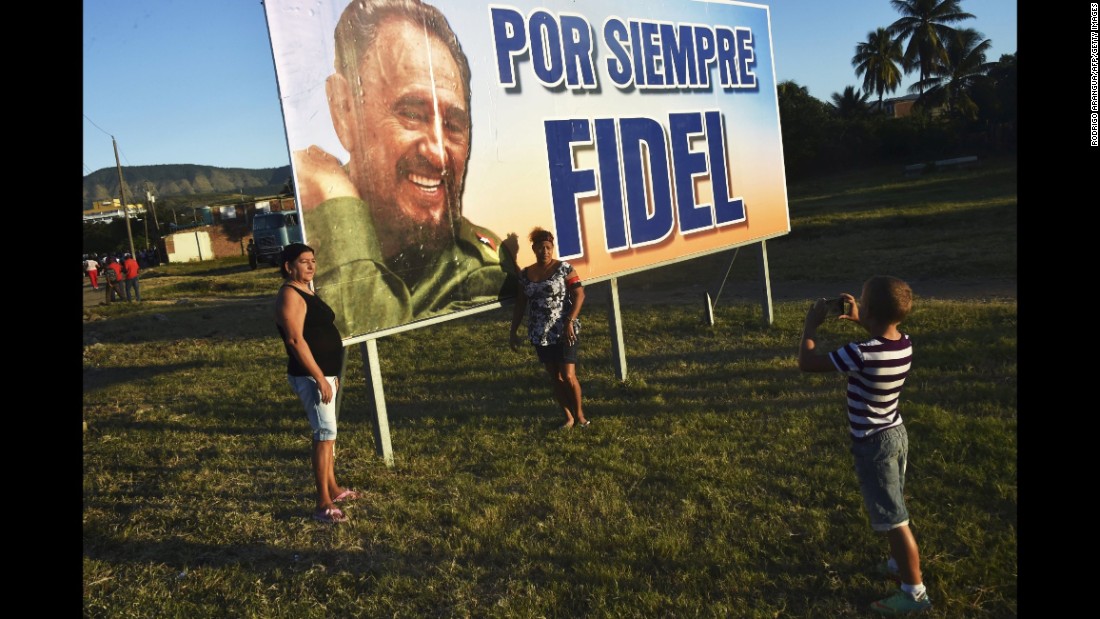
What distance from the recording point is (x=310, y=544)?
17.4 feet

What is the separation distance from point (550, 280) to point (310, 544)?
3.25 metres

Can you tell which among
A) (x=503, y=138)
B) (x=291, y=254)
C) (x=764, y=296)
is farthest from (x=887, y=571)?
(x=764, y=296)

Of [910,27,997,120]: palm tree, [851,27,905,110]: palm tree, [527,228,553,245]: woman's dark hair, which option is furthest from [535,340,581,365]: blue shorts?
[851,27,905,110]: palm tree

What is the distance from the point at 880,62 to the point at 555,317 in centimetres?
5856

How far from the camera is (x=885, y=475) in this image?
3.79m

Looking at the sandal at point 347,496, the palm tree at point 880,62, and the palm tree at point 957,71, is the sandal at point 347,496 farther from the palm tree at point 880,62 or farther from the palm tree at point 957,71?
the palm tree at point 880,62

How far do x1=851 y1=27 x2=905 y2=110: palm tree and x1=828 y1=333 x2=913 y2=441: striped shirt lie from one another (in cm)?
5967

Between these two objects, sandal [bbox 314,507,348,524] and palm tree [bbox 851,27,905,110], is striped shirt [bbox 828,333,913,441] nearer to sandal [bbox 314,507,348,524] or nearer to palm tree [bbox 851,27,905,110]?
sandal [bbox 314,507,348,524]

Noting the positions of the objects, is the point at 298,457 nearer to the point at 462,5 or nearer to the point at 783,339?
the point at 462,5

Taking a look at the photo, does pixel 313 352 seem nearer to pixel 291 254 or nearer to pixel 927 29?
pixel 291 254

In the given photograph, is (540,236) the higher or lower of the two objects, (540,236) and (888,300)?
the higher

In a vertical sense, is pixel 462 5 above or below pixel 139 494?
above

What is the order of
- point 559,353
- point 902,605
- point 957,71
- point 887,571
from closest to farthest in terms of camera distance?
point 902,605
point 887,571
point 559,353
point 957,71

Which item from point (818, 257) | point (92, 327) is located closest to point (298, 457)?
point (92, 327)
